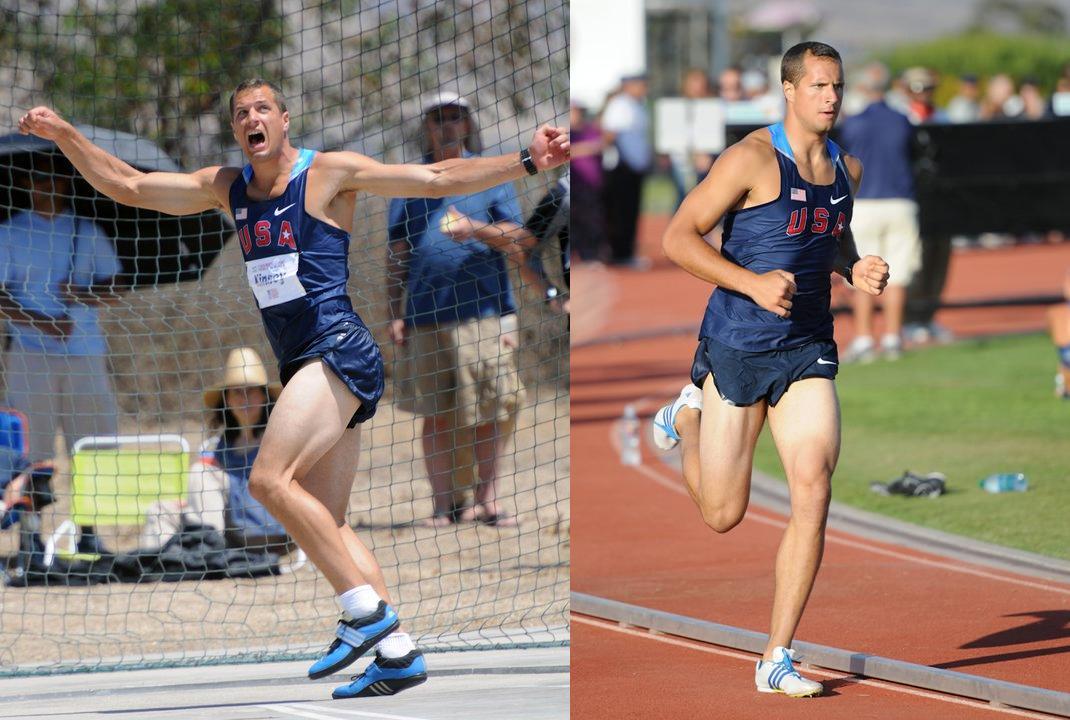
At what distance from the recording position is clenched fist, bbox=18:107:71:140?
18.1 ft

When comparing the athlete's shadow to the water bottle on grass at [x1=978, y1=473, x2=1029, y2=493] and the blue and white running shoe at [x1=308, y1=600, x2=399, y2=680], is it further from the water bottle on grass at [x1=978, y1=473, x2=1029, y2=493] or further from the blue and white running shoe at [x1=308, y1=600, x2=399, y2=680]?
the water bottle on grass at [x1=978, y1=473, x2=1029, y2=493]

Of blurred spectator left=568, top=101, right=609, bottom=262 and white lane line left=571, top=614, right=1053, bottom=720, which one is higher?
blurred spectator left=568, top=101, right=609, bottom=262

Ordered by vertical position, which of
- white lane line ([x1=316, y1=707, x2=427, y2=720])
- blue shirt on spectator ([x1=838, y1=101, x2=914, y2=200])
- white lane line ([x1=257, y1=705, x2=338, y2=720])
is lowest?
white lane line ([x1=257, y1=705, x2=338, y2=720])

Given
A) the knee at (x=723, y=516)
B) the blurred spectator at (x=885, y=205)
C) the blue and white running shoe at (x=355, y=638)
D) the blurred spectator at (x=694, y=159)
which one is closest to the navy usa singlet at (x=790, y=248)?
the knee at (x=723, y=516)

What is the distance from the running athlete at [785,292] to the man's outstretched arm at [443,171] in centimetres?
49

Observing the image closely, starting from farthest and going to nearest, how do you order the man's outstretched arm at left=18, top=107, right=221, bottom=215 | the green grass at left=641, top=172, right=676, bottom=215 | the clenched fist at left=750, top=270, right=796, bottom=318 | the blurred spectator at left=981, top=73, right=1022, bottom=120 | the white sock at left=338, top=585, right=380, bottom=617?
the green grass at left=641, top=172, right=676, bottom=215 → the blurred spectator at left=981, top=73, right=1022, bottom=120 → the man's outstretched arm at left=18, top=107, right=221, bottom=215 → the white sock at left=338, top=585, right=380, bottom=617 → the clenched fist at left=750, top=270, right=796, bottom=318

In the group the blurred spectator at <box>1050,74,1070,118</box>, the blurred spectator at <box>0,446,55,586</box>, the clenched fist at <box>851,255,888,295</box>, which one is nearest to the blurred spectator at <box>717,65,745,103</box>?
the blurred spectator at <box>1050,74,1070,118</box>

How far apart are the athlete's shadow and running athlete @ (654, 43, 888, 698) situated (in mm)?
842

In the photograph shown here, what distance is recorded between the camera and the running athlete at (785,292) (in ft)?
17.2

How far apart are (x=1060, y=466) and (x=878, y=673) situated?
14.4 feet

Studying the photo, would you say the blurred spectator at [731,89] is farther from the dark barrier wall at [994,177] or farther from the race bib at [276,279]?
the race bib at [276,279]

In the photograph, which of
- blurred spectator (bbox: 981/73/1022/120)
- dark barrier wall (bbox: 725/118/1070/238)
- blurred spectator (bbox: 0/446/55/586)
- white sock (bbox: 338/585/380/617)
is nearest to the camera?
white sock (bbox: 338/585/380/617)

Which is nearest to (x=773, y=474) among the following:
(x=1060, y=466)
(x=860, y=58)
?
(x=1060, y=466)

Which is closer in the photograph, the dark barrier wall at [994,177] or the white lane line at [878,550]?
the white lane line at [878,550]
